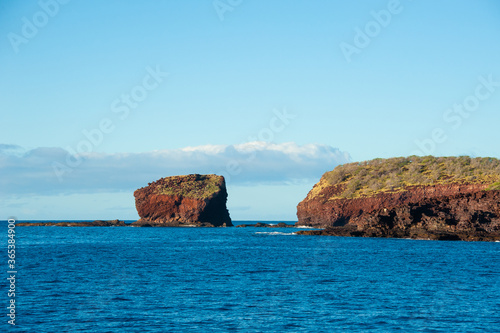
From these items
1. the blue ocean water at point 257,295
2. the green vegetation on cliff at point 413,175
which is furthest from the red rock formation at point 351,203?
the blue ocean water at point 257,295

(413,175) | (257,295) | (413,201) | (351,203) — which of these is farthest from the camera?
(413,175)

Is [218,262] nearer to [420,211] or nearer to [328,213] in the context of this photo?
[420,211]

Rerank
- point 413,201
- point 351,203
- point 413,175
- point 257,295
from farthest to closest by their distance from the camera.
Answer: point 413,175 → point 351,203 → point 413,201 → point 257,295

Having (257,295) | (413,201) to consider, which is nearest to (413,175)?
(413,201)

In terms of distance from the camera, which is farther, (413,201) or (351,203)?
(351,203)

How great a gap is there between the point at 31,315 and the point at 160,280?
16.2 meters

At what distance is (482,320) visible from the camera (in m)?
31.6

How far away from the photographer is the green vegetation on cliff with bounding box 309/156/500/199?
160m

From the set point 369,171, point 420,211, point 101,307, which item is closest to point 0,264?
point 101,307

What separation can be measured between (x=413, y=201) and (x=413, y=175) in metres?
21.6

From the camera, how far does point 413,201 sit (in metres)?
157

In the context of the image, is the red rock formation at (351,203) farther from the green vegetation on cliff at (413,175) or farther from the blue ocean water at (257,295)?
the blue ocean water at (257,295)

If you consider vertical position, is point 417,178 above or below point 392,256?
above

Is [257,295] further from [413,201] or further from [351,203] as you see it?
[351,203]
